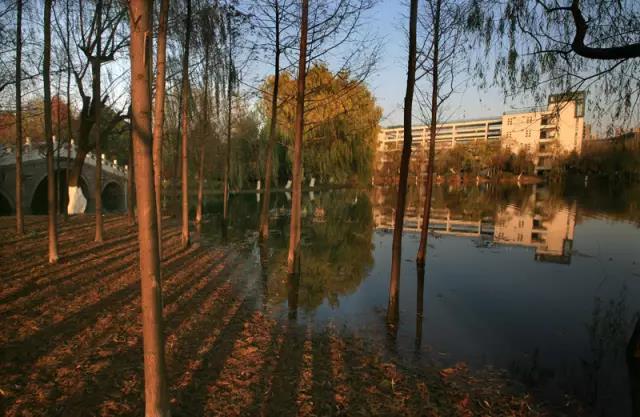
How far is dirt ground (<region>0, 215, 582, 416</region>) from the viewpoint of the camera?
142 inches

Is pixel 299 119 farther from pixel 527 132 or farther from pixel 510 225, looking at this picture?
pixel 510 225

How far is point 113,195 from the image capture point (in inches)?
1400

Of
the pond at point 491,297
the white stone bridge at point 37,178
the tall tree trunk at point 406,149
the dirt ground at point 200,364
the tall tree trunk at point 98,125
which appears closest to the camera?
the dirt ground at point 200,364

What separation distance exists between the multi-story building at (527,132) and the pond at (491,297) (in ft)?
11.2

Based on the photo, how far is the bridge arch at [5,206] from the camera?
24303mm

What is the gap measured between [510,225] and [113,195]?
32.1 meters


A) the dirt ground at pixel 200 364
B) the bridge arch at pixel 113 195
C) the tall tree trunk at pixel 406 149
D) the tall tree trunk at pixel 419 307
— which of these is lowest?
the tall tree trunk at pixel 419 307

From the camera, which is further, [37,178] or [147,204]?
[37,178]

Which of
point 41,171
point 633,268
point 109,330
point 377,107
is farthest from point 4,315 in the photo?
point 377,107

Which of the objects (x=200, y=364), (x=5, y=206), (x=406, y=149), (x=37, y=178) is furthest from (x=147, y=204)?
(x=5, y=206)

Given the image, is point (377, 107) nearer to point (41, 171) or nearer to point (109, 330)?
point (41, 171)

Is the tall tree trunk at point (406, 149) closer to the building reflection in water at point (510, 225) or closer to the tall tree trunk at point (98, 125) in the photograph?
the tall tree trunk at point (98, 125)

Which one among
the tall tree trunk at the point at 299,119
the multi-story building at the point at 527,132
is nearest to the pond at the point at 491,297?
the tall tree trunk at the point at 299,119

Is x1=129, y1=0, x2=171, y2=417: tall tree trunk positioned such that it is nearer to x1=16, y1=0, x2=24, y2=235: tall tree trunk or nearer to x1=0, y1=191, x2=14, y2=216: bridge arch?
x1=16, y1=0, x2=24, y2=235: tall tree trunk
